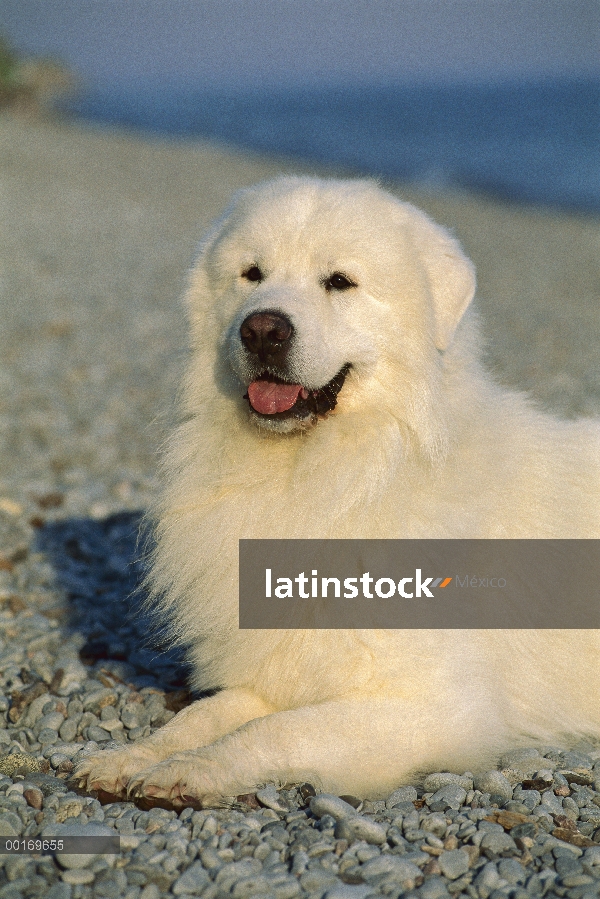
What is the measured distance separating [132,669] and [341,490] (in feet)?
→ 5.53

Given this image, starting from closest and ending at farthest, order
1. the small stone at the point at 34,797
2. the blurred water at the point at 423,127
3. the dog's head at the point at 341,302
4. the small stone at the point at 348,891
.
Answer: the small stone at the point at 348,891 → the small stone at the point at 34,797 → the dog's head at the point at 341,302 → the blurred water at the point at 423,127

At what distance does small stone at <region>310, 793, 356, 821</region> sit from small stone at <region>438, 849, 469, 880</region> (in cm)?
34

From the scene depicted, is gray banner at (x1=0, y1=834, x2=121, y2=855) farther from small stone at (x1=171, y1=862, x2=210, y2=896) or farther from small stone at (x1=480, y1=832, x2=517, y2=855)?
small stone at (x1=480, y1=832, x2=517, y2=855)

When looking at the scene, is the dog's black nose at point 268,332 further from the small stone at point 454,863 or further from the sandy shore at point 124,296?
the small stone at point 454,863

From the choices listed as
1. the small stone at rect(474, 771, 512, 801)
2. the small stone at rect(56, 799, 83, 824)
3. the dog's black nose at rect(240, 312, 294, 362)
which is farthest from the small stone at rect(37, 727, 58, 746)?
the dog's black nose at rect(240, 312, 294, 362)

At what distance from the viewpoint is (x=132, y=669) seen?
454cm

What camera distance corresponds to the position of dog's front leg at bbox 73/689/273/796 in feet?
10.8

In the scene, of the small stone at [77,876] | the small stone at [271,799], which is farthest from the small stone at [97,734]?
the small stone at [77,876]

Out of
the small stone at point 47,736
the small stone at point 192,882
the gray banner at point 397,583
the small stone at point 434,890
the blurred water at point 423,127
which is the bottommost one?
the small stone at point 434,890

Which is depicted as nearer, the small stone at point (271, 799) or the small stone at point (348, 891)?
the small stone at point (348, 891)

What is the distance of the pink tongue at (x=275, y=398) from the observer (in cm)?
352

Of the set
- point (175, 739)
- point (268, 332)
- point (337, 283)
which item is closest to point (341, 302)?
point (337, 283)

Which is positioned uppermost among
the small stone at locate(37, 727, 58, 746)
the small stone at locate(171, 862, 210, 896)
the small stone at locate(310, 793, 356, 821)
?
the small stone at locate(37, 727, 58, 746)

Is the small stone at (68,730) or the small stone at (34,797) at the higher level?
the small stone at (68,730)
